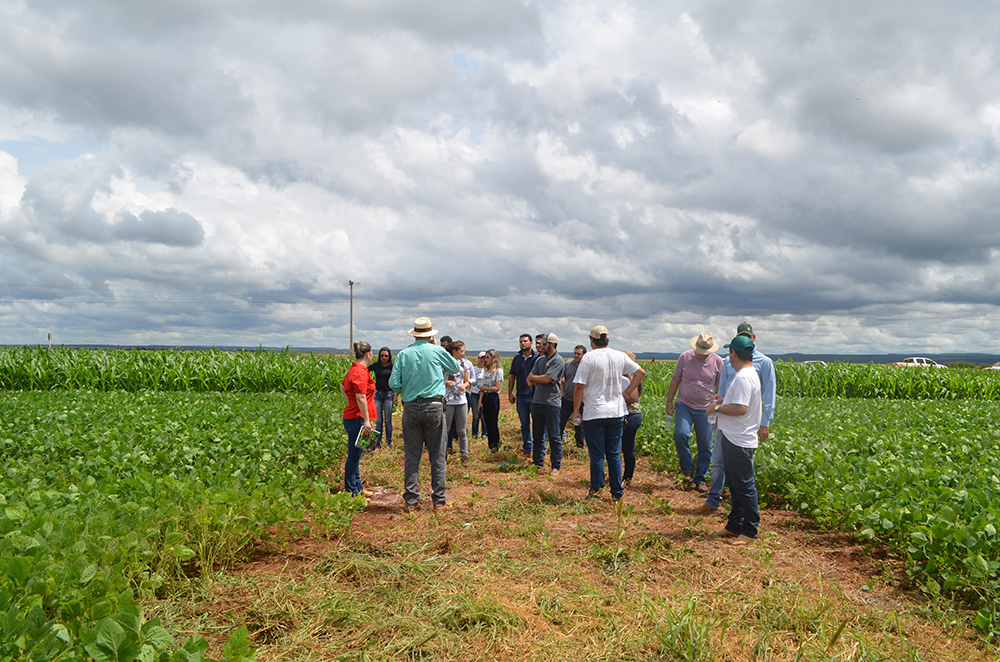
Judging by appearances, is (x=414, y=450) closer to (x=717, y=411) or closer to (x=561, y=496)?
(x=561, y=496)

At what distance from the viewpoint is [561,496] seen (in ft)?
26.3

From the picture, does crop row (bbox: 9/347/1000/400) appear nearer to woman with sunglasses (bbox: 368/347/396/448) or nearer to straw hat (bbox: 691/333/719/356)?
woman with sunglasses (bbox: 368/347/396/448)

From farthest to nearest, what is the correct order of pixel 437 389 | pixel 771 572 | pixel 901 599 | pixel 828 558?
pixel 437 389
pixel 828 558
pixel 771 572
pixel 901 599

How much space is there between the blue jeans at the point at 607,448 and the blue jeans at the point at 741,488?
68.6 inches

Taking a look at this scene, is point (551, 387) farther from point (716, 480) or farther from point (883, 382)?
point (883, 382)

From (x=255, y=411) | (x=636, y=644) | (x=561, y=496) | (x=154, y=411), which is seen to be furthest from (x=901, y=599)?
(x=154, y=411)

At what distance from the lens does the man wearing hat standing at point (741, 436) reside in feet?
19.6

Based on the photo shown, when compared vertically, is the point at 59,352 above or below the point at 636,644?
above

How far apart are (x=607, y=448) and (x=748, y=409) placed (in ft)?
7.65

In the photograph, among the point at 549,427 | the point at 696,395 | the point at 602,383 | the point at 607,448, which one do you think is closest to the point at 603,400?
the point at 602,383

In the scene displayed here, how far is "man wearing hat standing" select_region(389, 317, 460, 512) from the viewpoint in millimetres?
7332

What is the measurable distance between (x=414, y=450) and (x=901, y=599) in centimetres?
519

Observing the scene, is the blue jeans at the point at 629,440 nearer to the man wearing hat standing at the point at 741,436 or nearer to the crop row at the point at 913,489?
the crop row at the point at 913,489

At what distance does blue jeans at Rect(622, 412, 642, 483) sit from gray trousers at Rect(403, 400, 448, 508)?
292cm
